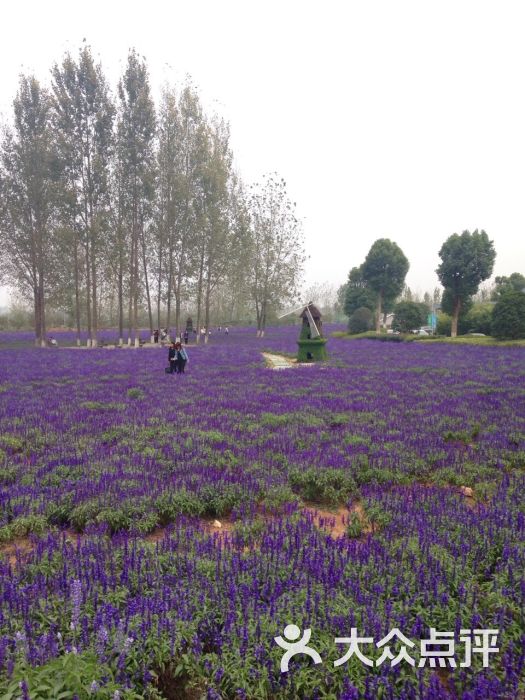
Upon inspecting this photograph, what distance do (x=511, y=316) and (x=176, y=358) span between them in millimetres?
26866

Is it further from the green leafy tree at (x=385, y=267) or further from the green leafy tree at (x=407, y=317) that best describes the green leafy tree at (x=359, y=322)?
the green leafy tree at (x=407, y=317)

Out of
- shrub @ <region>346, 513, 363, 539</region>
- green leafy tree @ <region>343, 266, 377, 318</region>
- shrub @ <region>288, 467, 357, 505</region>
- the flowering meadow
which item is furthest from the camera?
green leafy tree @ <region>343, 266, 377, 318</region>

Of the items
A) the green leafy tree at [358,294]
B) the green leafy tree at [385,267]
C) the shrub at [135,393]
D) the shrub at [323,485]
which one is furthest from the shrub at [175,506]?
the green leafy tree at [358,294]

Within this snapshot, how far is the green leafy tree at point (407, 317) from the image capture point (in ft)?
157

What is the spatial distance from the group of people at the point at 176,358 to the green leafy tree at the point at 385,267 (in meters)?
39.3

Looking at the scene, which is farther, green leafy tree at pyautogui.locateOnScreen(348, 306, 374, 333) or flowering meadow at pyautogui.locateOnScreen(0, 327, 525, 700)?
green leafy tree at pyautogui.locateOnScreen(348, 306, 374, 333)

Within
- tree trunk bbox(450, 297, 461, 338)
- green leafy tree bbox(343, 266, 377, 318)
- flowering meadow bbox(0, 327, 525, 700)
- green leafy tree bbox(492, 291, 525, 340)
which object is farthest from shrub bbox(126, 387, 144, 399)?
green leafy tree bbox(343, 266, 377, 318)

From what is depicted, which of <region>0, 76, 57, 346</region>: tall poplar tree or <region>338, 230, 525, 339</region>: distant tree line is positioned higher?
<region>0, 76, 57, 346</region>: tall poplar tree

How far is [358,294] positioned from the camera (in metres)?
58.8

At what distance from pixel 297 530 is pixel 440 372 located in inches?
607

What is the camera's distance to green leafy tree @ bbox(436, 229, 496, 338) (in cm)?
4053

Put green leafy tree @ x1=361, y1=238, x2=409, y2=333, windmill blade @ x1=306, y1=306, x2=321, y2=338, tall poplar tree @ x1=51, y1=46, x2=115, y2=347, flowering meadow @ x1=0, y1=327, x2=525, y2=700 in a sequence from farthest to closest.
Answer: green leafy tree @ x1=361, y1=238, x2=409, y2=333 → tall poplar tree @ x1=51, y1=46, x2=115, y2=347 → windmill blade @ x1=306, y1=306, x2=321, y2=338 → flowering meadow @ x1=0, y1=327, x2=525, y2=700

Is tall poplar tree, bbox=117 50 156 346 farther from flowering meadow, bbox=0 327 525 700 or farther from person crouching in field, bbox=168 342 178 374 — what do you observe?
flowering meadow, bbox=0 327 525 700

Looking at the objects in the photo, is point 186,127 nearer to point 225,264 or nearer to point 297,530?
point 225,264
